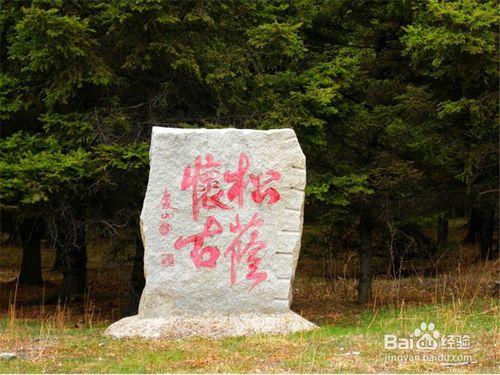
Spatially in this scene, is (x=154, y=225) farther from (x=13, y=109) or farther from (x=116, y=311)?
(x=116, y=311)

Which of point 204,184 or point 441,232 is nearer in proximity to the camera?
point 204,184

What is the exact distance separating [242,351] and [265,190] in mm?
2377

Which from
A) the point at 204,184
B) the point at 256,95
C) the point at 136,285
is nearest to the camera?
the point at 204,184

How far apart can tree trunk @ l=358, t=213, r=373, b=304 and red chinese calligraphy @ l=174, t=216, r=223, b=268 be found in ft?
15.4

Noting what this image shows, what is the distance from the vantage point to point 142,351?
27.9 feet

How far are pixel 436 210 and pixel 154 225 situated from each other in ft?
20.9

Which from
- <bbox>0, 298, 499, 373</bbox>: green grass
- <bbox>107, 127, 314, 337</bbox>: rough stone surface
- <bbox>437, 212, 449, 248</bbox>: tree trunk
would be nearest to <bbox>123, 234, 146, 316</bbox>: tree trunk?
<bbox>0, 298, 499, 373</bbox>: green grass

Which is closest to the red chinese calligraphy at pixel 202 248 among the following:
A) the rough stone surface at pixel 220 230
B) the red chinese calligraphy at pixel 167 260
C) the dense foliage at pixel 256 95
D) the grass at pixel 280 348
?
the rough stone surface at pixel 220 230

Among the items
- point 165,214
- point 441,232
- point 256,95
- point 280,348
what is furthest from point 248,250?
point 441,232

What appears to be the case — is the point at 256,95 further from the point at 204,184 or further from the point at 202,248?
the point at 202,248

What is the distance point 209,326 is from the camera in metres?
9.63

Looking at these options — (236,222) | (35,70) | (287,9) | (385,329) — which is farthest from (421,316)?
(35,70)

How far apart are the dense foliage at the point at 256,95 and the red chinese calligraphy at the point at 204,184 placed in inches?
63.2

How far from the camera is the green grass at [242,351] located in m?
7.49
